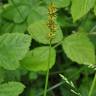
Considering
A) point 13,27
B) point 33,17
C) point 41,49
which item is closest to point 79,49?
point 41,49

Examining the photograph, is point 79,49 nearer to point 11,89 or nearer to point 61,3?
point 61,3

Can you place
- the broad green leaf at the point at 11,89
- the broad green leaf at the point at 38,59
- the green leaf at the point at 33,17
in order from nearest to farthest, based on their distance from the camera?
the broad green leaf at the point at 11,89
the broad green leaf at the point at 38,59
the green leaf at the point at 33,17

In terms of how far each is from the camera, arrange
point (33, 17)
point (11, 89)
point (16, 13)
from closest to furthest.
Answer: point (11, 89)
point (33, 17)
point (16, 13)

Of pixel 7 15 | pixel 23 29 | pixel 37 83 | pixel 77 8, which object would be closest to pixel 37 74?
pixel 37 83

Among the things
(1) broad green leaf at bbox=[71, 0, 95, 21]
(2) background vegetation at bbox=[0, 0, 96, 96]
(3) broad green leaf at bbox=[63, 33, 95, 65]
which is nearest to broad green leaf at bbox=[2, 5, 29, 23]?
(2) background vegetation at bbox=[0, 0, 96, 96]

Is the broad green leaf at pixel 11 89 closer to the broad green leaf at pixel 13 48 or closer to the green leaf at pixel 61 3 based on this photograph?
the broad green leaf at pixel 13 48

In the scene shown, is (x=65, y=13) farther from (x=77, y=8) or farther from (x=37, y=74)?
(x=77, y=8)

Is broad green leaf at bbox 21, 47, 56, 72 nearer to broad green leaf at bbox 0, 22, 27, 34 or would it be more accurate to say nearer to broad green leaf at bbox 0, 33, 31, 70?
broad green leaf at bbox 0, 33, 31, 70

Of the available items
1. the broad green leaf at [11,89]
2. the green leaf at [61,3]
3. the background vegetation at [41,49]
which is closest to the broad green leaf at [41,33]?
the background vegetation at [41,49]
